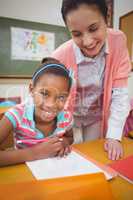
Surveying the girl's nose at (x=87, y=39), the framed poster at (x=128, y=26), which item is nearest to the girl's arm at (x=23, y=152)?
the girl's nose at (x=87, y=39)

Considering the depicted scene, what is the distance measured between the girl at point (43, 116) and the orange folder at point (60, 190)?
0.29 m

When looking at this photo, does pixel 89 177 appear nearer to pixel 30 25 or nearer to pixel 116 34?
pixel 116 34

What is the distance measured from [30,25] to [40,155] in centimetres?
167

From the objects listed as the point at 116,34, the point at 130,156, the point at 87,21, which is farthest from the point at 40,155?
the point at 116,34

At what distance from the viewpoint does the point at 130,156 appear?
0.74m

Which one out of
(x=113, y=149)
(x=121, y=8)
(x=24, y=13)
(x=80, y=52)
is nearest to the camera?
(x=113, y=149)

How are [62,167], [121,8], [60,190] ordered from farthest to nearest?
[121,8] < [62,167] < [60,190]

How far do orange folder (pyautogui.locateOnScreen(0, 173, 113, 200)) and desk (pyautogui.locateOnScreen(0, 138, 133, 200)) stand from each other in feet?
0.25

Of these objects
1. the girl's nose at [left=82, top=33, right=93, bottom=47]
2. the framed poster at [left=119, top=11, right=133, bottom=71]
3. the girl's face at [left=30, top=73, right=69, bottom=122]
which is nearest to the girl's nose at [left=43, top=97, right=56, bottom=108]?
the girl's face at [left=30, top=73, right=69, bottom=122]

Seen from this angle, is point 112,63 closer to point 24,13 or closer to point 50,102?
point 50,102

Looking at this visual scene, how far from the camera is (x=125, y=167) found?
0.65 m

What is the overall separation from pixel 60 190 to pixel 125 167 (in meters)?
0.30

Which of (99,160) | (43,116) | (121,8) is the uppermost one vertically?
(121,8)

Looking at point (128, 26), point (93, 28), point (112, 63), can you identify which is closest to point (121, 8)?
point (128, 26)
